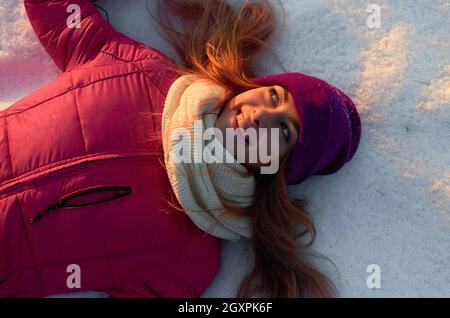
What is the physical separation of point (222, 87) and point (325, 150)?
315mm

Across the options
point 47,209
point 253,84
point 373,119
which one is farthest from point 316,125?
point 47,209

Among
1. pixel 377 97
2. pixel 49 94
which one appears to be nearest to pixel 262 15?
pixel 377 97

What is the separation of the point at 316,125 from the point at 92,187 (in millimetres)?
544

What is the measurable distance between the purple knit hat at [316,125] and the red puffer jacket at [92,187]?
323 mm

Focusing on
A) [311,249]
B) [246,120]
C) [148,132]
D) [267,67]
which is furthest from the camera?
[267,67]

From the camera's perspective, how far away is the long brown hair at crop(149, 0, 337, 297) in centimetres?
129

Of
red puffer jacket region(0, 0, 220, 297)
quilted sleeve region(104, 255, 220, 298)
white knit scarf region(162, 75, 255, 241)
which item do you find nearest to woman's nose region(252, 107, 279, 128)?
white knit scarf region(162, 75, 255, 241)

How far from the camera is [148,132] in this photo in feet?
4.07

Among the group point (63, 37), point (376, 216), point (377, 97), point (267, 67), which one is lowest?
point (376, 216)

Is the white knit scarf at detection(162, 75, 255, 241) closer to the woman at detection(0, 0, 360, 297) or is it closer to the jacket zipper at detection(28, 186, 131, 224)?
the woman at detection(0, 0, 360, 297)

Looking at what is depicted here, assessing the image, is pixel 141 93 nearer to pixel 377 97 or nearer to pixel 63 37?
pixel 63 37

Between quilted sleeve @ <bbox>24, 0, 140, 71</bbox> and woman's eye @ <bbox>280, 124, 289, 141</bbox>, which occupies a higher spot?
quilted sleeve @ <bbox>24, 0, 140, 71</bbox>

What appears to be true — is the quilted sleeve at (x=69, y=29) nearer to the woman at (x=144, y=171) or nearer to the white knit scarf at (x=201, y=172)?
the woman at (x=144, y=171)

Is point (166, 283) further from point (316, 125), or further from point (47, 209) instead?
point (316, 125)
